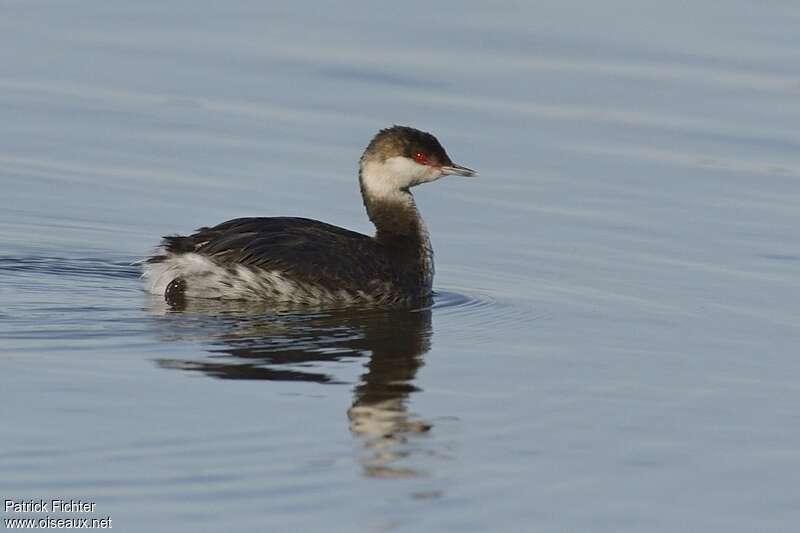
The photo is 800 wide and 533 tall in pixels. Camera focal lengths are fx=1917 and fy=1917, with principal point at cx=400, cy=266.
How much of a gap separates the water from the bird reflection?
2 cm

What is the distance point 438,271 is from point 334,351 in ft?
7.65

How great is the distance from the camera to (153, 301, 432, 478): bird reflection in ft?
25.8

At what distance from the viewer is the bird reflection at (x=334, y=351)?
786 cm

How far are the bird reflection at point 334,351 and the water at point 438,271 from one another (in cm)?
2

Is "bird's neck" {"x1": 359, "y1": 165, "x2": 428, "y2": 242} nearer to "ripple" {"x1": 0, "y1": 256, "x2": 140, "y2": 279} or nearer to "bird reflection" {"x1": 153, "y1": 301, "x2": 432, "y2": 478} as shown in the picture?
"bird reflection" {"x1": 153, "y1": 301, "x2": 432, "y2": 478}

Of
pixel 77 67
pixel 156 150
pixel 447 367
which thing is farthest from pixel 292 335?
pixel 77 67

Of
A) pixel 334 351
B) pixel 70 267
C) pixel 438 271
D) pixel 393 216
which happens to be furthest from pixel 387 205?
pixel 334 351

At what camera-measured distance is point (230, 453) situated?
723 cm

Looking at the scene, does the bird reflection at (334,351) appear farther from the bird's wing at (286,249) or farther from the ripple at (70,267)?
the ripple at (70,267)

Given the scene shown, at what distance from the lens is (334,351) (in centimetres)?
920

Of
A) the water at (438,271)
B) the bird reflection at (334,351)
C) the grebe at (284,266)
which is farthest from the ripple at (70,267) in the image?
the bird reflection at (334,351)

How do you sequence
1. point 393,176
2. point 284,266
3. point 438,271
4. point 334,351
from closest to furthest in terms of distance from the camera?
point 334,351 → point 284,266 → point 393,176 → point 438,271

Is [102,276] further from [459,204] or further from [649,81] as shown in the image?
[649,81]

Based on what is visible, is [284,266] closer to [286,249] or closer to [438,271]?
[286,249]
